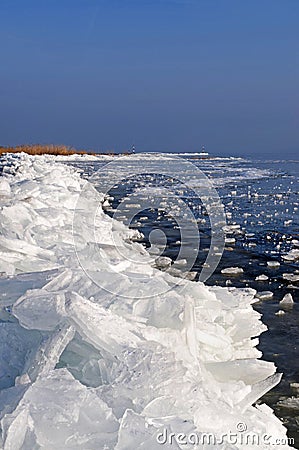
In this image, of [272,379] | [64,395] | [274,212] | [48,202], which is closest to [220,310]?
[272,379]

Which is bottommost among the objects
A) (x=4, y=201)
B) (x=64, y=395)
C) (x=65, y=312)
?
(x=64, y=395)

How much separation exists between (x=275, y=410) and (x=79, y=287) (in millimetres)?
985

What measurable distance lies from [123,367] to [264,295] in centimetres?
209

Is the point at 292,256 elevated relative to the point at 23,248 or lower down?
lower down

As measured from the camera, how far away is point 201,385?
158 centimetres

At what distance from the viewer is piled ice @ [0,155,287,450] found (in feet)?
4.30

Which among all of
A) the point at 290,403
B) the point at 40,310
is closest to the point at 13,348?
the point at 40,310

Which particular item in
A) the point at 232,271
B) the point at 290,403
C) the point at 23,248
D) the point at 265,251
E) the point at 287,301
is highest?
the point at 23,248

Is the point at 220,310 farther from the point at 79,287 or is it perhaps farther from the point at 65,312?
the point at 65,312

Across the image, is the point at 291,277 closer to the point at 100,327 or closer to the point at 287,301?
the point at 287,301

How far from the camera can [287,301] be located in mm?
3334

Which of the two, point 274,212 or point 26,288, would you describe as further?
point 274,212

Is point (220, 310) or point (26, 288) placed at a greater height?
point (26, 288)

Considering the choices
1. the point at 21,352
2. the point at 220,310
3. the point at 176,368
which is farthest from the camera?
the point at 220,310
